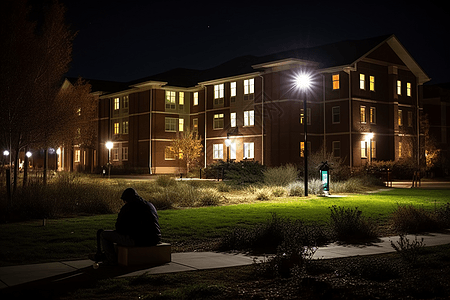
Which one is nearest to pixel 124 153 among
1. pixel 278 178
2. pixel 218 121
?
pixel 218 121

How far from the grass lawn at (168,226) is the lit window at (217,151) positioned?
31033mm

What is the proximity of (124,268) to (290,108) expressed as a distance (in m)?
39.1

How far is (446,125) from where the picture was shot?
65562 mm

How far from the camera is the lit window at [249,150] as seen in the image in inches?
1946

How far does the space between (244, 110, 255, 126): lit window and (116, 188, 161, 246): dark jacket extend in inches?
1626

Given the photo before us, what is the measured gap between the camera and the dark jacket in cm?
880

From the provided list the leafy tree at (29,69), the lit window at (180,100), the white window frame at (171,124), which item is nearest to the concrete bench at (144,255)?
the leafy tree at (29,69)

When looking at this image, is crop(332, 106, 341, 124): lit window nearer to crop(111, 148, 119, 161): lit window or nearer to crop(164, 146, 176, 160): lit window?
crop(164, 146, 176, 160): lit window

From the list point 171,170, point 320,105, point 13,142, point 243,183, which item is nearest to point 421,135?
point 320,105

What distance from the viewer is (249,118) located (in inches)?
1981

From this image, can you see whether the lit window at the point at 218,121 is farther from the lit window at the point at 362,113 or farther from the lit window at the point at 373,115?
the lit window at the point at 373,115

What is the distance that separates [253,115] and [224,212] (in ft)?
106

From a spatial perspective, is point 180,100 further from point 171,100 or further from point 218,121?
point 218,121

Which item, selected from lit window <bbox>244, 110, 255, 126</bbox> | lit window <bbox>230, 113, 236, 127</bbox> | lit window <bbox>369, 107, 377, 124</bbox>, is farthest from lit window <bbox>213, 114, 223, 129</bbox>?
lit window <bbox>369, 107, 377, 124</bbox>
